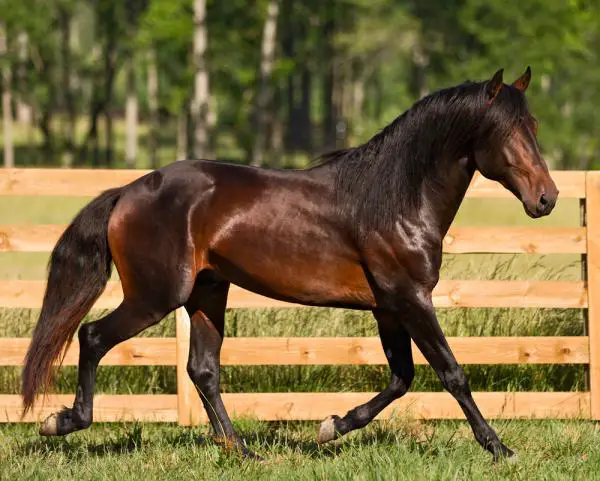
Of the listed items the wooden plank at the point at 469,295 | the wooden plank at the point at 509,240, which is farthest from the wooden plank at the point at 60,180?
the wooden plank at the point at 509,240

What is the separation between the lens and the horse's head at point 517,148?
18.3 ft

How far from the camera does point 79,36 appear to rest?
10281cm

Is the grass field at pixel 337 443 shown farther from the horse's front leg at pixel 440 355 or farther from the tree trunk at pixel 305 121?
the tree trunk at pixel 305 121

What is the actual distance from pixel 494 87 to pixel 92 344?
2369 mm

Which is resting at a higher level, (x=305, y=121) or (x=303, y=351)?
(x=303, y=351)

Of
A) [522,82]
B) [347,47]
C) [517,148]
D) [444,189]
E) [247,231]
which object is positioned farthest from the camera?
[347,47]

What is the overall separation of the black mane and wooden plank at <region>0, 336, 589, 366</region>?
165 centimetres

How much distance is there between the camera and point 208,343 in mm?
6418

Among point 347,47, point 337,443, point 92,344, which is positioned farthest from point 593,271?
point 347,47

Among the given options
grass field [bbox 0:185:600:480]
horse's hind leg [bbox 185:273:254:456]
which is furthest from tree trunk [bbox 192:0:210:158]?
horse's hind leg [bbox 185:273:254:456]

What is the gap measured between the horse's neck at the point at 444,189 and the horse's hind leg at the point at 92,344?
1.43 metres

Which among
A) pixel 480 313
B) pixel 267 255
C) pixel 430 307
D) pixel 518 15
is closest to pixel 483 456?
pixel 430 307

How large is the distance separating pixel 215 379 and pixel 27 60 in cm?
3917

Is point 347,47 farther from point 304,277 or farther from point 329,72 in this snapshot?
point 304,277
